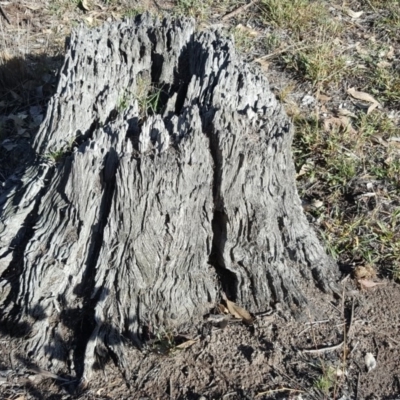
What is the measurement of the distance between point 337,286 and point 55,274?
1502mm

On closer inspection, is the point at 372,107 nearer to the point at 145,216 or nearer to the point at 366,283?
the point at 366,283

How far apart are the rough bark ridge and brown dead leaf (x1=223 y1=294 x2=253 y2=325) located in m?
0.03

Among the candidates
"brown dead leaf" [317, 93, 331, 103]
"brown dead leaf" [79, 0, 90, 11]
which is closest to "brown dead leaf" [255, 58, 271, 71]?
"brown dead leaf" [317, 93, 331, 103]

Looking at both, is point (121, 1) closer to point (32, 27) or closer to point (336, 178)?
point (32, 27)

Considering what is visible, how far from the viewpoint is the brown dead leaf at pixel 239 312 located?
11.0 ft

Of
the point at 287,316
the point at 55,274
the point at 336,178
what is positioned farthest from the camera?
the point at 336,178

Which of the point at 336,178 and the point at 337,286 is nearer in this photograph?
the point at 337,286

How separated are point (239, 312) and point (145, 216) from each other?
778 millimetres

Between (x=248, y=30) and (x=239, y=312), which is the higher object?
(x=248, y=30)

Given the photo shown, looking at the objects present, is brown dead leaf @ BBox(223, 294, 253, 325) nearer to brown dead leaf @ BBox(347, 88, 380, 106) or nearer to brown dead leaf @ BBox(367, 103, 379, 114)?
brown dead leaf @ BBox(367, 103, 379, 114)

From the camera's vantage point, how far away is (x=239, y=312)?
338 cm

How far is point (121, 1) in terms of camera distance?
6.26 metres

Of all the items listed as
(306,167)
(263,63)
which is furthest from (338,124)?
(263,63)

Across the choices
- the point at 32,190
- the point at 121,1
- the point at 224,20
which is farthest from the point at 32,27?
the point at 32,190
